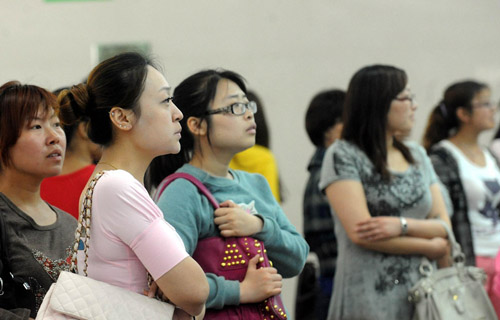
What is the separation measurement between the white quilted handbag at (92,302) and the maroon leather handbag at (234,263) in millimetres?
500

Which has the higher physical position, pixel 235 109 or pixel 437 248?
pixel 235 109

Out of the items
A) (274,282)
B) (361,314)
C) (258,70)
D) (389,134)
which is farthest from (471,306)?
(258,70)

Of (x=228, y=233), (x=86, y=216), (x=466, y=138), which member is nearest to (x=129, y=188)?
(x=86, y=216)

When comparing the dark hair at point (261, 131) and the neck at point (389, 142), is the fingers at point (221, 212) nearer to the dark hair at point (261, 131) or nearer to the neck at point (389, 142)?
the neck at point (389, 142)

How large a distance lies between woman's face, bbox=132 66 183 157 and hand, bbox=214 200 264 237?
1.18 feet

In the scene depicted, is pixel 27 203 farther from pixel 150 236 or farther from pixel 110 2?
pixel 110 2

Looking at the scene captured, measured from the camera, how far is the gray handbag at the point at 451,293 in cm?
319

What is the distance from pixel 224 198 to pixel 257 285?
1.10 ft

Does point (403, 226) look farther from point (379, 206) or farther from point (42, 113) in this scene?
point (42, 113)

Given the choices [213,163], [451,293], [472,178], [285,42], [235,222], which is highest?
[285,42]

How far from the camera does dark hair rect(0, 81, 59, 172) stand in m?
2.49

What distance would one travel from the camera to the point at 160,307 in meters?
1.94

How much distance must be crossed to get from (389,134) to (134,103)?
1.68 meters

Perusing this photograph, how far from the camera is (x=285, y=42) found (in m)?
5.86
